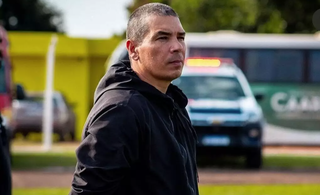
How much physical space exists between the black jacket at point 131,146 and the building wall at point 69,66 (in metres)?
30.5

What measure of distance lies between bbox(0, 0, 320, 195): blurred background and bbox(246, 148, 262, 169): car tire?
0.22 meters

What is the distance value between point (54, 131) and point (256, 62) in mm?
8277

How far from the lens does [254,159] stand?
57.7 feet

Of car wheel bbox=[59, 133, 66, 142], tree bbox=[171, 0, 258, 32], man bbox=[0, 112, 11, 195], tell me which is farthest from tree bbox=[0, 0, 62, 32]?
man bbox=[0, 112, 11, 195]

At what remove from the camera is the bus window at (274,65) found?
1077 inches

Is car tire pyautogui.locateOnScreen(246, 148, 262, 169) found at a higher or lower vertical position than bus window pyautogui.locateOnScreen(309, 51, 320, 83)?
lower

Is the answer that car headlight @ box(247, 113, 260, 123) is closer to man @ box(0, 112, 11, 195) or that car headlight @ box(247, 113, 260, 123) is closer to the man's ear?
man @ box(0, 112, 11, 195)

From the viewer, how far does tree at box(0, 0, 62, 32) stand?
57062mm

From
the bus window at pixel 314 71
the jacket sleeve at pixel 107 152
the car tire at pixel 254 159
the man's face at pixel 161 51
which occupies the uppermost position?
the man's face at pixel 161 51

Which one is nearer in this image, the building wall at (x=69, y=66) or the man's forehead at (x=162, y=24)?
the man's forehead at (x=162, y=24)

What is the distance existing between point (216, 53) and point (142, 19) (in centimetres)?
2393

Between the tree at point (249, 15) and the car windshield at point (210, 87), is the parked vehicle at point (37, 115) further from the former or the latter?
the car windshield at point (210, 87)

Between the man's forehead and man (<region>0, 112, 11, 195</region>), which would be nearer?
the man's forehead

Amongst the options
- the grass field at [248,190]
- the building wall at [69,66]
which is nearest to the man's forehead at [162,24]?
the grass field at [248,190]
